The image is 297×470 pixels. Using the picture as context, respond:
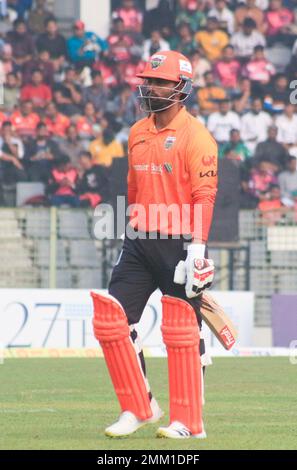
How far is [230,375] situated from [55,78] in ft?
32.4

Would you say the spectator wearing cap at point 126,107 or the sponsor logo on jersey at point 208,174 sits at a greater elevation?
the spectator wearing cap at point 126,107

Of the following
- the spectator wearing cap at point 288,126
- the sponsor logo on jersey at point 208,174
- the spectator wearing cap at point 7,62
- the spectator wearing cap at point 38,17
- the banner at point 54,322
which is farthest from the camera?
the spectator wearing cap at point 38,17

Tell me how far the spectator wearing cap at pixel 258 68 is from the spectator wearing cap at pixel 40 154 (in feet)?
15.0

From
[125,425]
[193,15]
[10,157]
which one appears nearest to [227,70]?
[193,15]

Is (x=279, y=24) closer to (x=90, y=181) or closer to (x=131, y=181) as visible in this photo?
(x=90, y=181)

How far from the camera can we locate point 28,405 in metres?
10.3

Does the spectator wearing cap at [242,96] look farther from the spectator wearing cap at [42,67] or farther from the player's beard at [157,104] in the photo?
the player's beard at [157,104]

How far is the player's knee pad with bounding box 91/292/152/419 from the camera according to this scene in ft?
26.2

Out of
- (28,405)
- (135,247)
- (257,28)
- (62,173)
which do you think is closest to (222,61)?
(257,28)

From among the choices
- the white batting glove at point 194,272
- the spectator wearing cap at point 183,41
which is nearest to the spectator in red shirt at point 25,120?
the spectator wearing cap at point 183,41

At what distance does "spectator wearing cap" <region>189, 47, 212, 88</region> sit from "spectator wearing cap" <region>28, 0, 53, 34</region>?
8.69ft

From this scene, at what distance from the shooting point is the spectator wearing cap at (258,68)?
23484mm

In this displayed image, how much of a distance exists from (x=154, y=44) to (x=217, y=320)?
1541 cm

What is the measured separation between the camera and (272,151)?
850 inches
